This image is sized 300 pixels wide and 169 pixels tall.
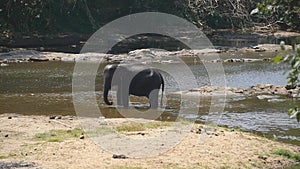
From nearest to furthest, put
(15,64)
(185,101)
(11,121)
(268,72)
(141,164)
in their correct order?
(141,164)
(11,121)
(185,101)
(268,72)
(15,64)

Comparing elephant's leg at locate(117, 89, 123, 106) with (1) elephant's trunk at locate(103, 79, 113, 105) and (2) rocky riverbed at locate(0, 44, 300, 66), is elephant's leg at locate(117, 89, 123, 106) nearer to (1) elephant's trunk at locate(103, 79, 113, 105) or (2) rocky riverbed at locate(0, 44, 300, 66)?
(1) elephant's trunk at locate(103, 79, 113, 105)

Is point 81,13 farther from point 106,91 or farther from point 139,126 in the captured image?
point 139,126

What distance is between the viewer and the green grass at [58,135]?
474 inches

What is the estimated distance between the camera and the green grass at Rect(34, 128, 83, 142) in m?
12.0

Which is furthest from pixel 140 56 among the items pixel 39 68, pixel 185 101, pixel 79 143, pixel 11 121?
pixel 79 143

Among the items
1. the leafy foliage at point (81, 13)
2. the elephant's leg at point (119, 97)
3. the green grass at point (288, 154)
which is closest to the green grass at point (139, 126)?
the green grass at point (288, 154)

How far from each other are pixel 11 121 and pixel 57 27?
2576 cm

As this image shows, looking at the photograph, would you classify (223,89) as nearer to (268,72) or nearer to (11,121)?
(268,72)

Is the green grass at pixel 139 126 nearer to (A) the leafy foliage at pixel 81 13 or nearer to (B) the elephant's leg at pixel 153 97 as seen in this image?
(B) the elephant's leg at pixel 153 97

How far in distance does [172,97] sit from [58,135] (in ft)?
24.7

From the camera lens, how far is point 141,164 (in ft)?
33.3

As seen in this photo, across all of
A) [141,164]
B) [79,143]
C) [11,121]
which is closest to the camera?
[141,164]

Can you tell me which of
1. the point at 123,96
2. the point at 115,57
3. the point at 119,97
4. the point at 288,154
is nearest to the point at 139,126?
the point at 288,154

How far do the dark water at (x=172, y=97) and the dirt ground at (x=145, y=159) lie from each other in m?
1.62
